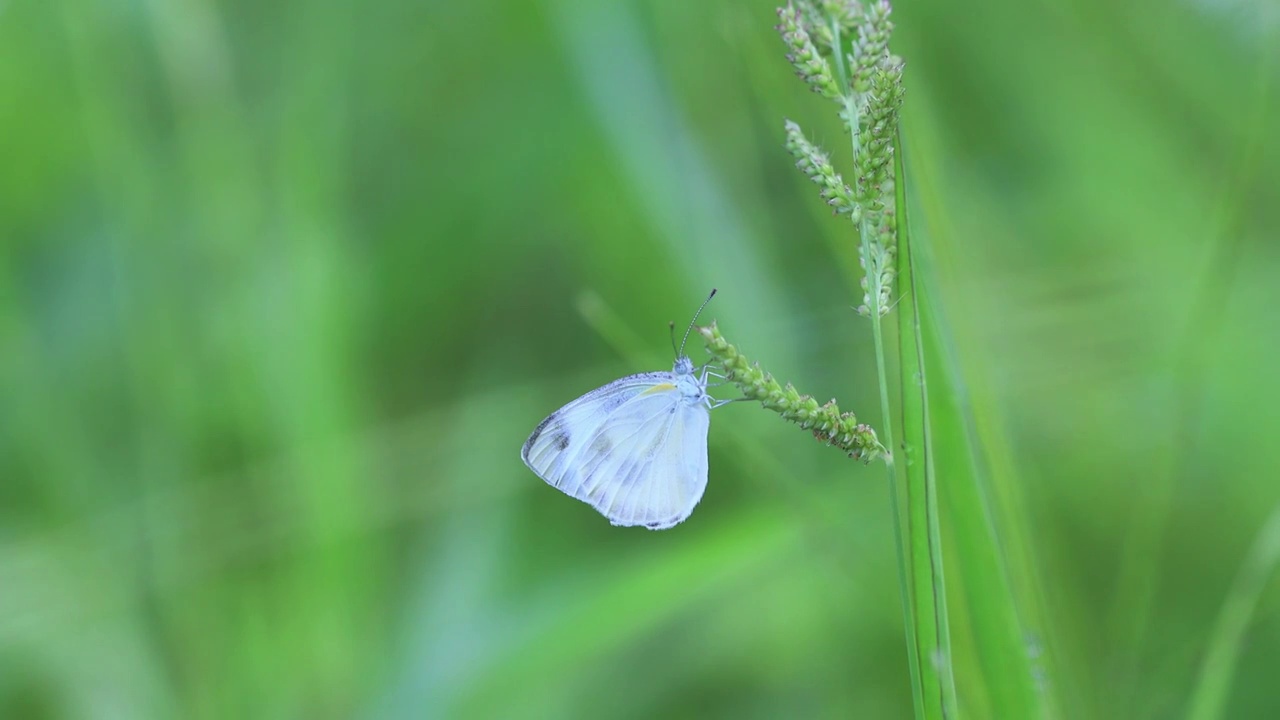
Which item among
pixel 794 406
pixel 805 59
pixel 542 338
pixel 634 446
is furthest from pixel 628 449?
pixel 805 59

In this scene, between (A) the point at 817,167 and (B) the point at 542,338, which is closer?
(A) the point at 817,167

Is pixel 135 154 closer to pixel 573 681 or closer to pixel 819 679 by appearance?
pixel 573 681

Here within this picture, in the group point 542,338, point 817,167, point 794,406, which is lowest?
point 794,406

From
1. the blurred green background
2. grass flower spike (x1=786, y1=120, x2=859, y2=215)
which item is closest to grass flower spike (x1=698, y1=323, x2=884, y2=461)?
grass flower spike (x1=786, y1=120, x2=859, y2=215)

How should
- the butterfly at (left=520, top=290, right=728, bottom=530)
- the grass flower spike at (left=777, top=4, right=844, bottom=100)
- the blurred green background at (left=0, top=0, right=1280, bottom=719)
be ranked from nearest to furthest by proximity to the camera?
1. the grass flower spike at (left=777, top=4, right=844, bottom=100)
2. the butterfly at (left=520, top=290, right=728, bottom=530)
3. the blurred green background at (left=0, top=0, right=1280, bottom=719)

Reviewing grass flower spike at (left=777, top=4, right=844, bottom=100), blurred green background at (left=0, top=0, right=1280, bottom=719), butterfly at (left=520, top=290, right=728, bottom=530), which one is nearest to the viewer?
grass flower spike at (left=777, top=4, right=844, bottom=100)

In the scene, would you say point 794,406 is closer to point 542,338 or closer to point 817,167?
point 817,167

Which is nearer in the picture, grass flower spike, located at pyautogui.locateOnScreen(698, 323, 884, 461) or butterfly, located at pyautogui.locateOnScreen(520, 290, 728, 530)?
grass flower spike, located at pyautogui.locateOnScreen(698, 323, 884, 461)

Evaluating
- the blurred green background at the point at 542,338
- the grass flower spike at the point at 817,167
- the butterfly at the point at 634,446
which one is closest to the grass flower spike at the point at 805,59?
the grass flower spike at the point at 817,167

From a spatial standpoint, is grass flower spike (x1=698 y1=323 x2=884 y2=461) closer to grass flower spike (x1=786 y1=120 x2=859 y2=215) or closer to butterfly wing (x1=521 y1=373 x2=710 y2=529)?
grass flower spike (x1=786 y1=120 x2=859 y2=215)

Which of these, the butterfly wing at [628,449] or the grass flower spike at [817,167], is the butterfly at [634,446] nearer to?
the butterfly wing at [628,449]
